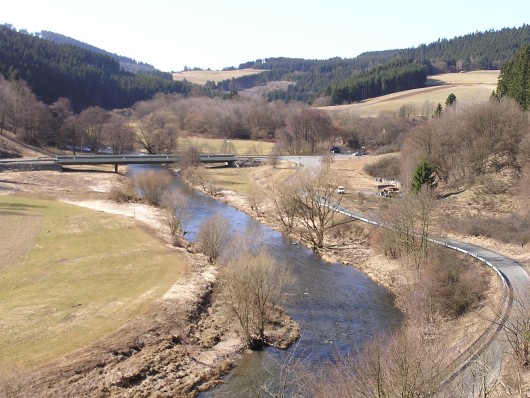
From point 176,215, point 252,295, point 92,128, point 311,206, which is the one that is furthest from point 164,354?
point 92,128

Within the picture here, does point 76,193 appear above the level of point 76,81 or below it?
below

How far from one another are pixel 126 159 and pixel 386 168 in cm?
4699

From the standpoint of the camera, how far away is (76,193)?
70625 mm

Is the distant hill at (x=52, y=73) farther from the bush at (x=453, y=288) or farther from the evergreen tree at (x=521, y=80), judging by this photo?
the bush at (x=453, y=288)

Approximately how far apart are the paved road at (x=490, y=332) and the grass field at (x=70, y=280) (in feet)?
60.9

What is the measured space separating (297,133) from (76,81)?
91.5 meters

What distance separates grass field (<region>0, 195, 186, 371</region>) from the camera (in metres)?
27.1

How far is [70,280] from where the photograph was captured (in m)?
35.3

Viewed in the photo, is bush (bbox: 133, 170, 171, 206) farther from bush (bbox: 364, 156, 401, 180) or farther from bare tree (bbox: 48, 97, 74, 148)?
bare tree (bbox: 48, 97, 74, 148)

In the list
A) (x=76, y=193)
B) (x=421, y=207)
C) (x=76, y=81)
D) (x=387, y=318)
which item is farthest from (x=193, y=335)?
(x=76, y=81)

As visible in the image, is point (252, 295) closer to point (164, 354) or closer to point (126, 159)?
point (164, 354)

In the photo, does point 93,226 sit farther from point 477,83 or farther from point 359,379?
point 477,83

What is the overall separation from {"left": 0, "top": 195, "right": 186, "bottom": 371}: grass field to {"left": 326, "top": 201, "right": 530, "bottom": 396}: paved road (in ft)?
60.9

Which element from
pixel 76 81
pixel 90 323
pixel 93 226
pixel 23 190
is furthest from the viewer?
pixel 76 81
